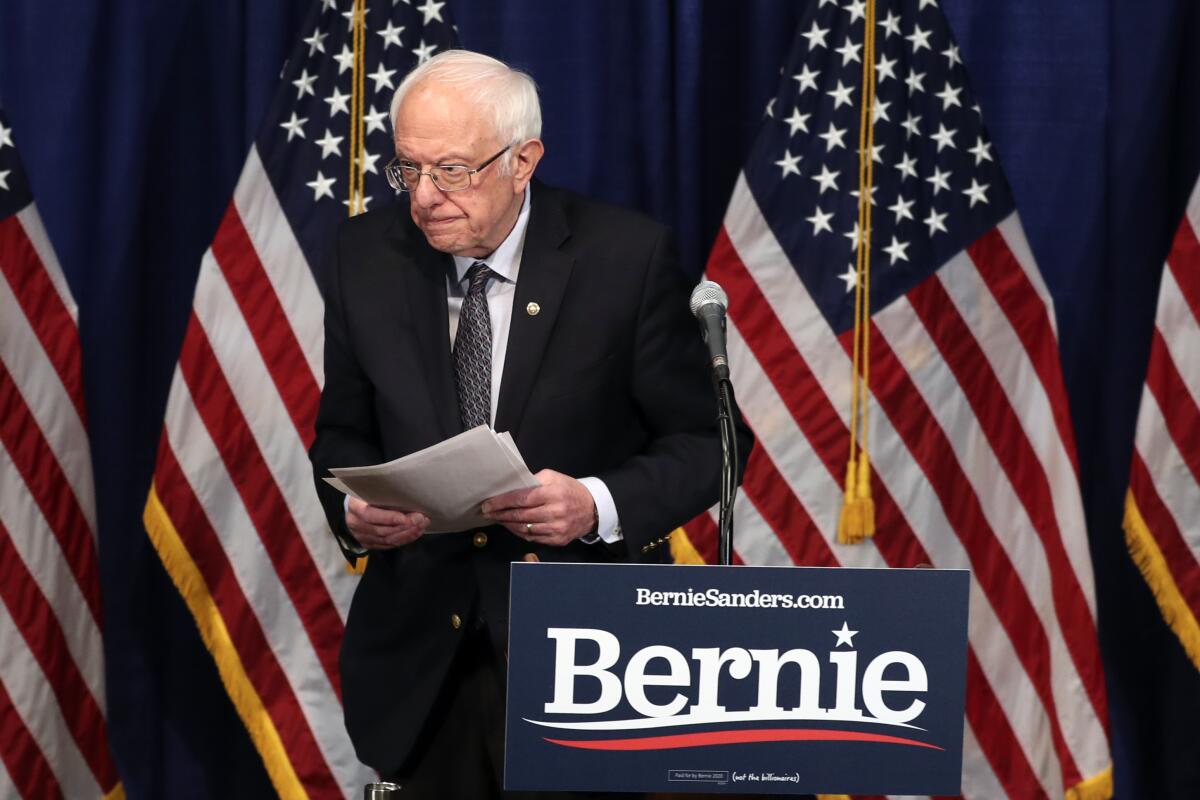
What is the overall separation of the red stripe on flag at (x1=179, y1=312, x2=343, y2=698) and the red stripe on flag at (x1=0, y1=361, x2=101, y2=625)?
352 mm

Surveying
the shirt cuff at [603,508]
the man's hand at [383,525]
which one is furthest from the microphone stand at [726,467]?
the man's hand at [383,525]

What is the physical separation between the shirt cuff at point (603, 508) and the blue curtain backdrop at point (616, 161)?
1.76 meters

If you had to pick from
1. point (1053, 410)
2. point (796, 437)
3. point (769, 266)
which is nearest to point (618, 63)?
point (769, 266)

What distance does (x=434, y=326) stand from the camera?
2.32 metres

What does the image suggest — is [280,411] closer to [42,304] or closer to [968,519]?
[42,304]

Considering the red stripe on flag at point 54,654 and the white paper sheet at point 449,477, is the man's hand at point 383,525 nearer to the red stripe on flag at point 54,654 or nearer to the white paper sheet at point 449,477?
the white paper sheet at point 449,477

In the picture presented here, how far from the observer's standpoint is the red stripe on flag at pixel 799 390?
3.46m

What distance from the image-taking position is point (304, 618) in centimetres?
350

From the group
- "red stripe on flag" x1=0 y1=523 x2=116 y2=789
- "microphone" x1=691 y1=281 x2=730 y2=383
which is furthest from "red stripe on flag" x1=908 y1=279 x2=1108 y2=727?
"red stripe on flag" x1=0 y1=523 x2=116 y2=789

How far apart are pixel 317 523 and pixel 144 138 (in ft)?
3.76

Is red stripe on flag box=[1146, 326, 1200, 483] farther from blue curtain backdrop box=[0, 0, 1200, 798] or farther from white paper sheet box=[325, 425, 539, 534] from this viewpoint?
white paper sheet box=[325, 425, 539, 534]

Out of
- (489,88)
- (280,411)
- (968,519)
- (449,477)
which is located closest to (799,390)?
(968,519)

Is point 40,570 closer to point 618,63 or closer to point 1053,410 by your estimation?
point 618,63

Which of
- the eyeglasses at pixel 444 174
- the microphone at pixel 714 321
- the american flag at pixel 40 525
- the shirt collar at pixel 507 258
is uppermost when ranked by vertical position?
the eyeglasses at pixel 444 174
